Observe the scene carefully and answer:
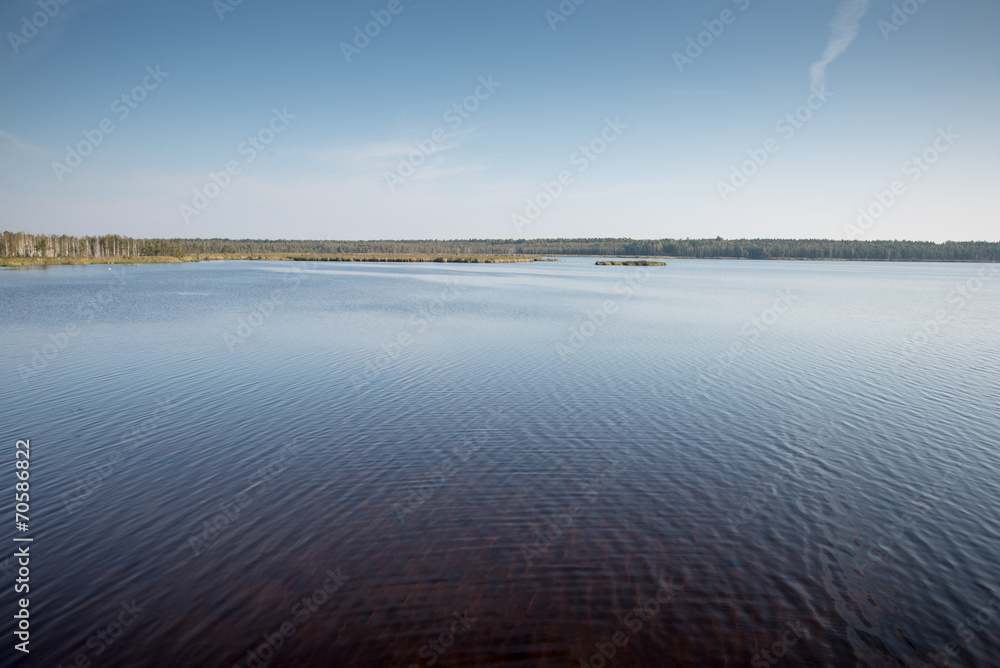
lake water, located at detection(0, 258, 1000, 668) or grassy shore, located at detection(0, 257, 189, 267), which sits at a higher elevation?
grassy shore, located at detection(0, 257, 189, 267)

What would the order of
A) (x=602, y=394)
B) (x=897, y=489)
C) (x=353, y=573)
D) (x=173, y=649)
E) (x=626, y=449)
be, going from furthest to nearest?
1. (x=602, y=394)
2. (x=626, y=449)
3. (x=897, y=489)
4. (x=353, y=573)
5. (x=173, y=649)

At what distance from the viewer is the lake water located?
701 centimetres

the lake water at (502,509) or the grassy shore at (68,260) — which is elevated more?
the grassy shore at (68,260)

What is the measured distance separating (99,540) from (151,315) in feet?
107

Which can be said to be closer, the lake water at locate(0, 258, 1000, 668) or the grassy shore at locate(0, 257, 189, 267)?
the lake water at locate(0, 258, 1000, 668)

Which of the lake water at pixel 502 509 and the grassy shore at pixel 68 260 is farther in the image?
the grassy shore at pixel 68 260

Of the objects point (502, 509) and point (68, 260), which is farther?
point (68, 260)

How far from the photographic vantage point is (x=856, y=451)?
44.3ft

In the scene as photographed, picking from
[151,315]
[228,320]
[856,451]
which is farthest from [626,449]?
[151,315]

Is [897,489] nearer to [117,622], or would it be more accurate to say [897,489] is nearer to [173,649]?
[173,649]

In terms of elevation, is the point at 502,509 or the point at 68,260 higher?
the point at 68,260

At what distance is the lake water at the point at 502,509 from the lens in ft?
23.0

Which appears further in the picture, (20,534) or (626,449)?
(626,449)

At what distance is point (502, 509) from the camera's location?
34.1 feet
